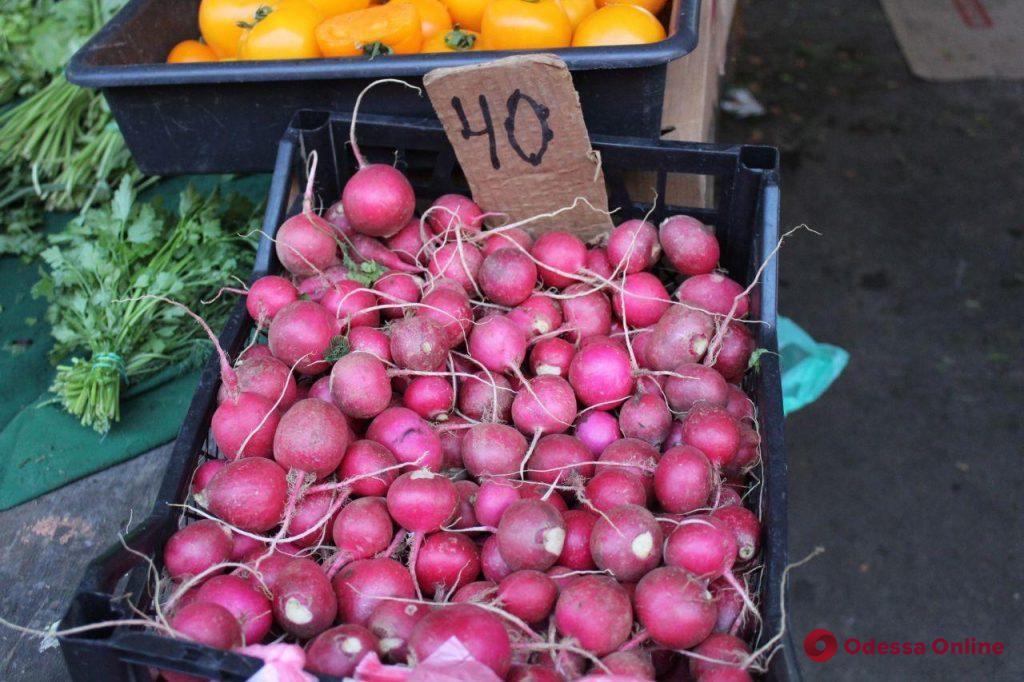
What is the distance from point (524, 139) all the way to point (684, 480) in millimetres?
737

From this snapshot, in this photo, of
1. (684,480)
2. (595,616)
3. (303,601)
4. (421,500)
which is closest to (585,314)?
(684,480)

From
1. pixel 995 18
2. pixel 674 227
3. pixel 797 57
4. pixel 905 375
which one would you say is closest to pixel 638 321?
pixel 674 227

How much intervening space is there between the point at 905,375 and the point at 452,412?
2.02m

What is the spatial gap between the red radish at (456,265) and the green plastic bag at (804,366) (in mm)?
1227

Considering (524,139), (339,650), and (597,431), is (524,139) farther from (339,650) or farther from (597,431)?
(339,650)

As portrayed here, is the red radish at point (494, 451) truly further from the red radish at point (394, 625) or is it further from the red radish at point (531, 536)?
the red radish at point (394, 625)

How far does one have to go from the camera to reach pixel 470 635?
1012mm

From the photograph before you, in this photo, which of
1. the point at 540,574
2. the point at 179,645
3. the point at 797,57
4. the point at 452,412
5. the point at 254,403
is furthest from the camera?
the point at 797,57

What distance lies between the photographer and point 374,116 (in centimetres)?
171

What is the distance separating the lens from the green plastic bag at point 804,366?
2.51 metres

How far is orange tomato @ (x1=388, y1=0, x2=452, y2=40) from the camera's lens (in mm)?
1887

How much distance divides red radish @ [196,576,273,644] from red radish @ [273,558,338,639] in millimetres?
21

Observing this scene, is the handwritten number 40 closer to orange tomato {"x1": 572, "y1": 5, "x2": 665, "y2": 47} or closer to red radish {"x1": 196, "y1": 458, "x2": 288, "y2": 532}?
orange tomato {"x1": 572, "y1": 5, "x2": 665, "y2": 47}

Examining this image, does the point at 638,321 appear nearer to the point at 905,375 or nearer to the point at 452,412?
the point at 452,412
